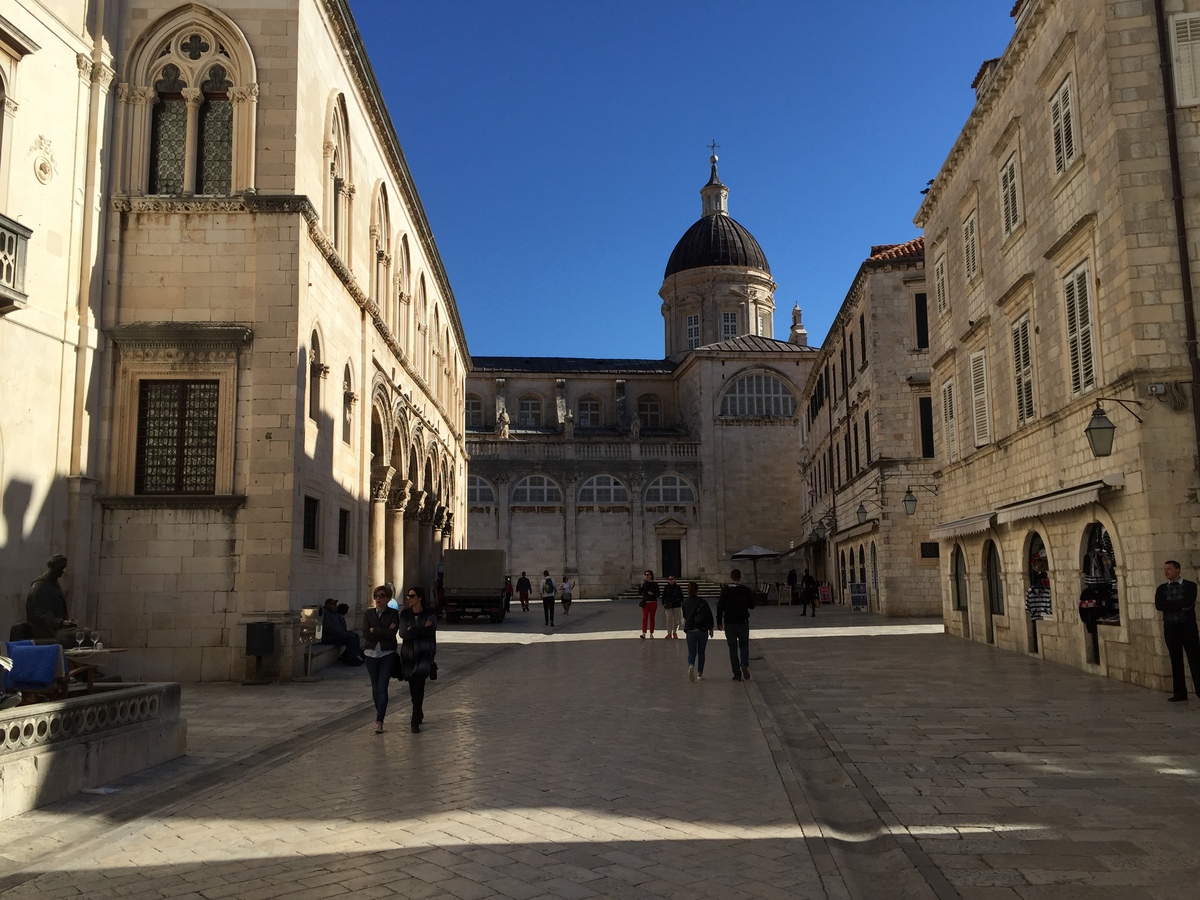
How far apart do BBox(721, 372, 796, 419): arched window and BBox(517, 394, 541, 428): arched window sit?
12985mm

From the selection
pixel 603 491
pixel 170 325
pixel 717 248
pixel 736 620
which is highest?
pixel 717 248

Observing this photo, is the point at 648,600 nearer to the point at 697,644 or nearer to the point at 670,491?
the point at 697,644

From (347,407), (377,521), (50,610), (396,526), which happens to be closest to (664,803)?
(50,610)

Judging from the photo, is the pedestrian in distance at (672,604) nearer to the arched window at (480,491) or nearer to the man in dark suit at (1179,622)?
the man in dark suit at (1179,622)

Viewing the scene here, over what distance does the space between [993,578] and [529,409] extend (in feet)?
163

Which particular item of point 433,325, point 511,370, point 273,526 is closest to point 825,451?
point 433,325

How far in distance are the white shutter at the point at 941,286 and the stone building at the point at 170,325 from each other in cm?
1339

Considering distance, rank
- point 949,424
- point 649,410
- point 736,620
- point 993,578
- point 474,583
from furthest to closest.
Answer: point 649,410
point 474,583
point 949,424
point 993,578
point 736,620

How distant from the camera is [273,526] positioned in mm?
16547

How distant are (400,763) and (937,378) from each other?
710 inches

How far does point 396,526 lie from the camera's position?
1129 inches

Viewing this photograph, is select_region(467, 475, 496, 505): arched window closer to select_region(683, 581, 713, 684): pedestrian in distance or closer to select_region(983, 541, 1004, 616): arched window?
select_region(983, 541, 1004, 616): arched window

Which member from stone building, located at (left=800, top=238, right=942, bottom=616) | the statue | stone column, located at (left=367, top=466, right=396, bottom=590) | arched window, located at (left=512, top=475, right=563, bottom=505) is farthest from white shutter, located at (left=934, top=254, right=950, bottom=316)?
arched window, located at (left=512, top=475, right=563, bottom=505)

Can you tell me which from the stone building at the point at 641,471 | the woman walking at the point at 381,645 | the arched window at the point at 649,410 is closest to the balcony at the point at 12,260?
the woman walking at the point at 381,645
